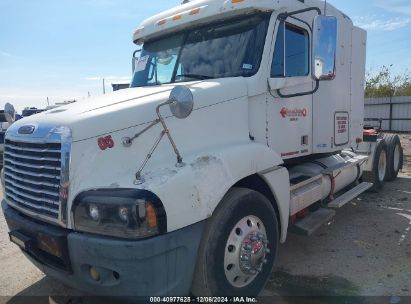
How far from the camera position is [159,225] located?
8.60 feet

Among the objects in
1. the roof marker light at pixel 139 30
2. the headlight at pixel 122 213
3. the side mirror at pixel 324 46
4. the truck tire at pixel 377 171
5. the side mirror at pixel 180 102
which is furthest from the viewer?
the truck tire at pixel 377 171

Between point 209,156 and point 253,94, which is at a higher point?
A: point 253,94

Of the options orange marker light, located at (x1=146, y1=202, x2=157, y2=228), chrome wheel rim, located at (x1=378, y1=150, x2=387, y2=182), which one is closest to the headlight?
orange marker light, located at (x1=146, y1=202, x2=157, y2=228)

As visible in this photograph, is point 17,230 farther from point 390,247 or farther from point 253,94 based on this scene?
point 390,247

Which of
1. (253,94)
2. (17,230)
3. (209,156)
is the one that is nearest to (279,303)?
(209,156)

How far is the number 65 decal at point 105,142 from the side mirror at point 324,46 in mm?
2077

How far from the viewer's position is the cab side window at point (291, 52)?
13.5 ft

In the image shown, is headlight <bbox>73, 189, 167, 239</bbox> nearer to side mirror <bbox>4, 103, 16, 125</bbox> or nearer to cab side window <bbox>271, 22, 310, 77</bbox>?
cab side window <bbox>271, 22, 310, 77</bbox>

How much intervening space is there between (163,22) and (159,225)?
2.84 meters

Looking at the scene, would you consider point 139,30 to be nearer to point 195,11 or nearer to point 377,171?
point 195,11

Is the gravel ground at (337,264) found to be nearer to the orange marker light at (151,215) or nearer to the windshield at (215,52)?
the orange marker light at (151,215)

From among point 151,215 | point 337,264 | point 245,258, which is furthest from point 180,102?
point 337,264

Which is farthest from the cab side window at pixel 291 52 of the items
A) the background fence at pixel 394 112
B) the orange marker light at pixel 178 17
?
the background fence at pixel 394 112

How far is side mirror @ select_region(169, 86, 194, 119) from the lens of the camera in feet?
9.14
